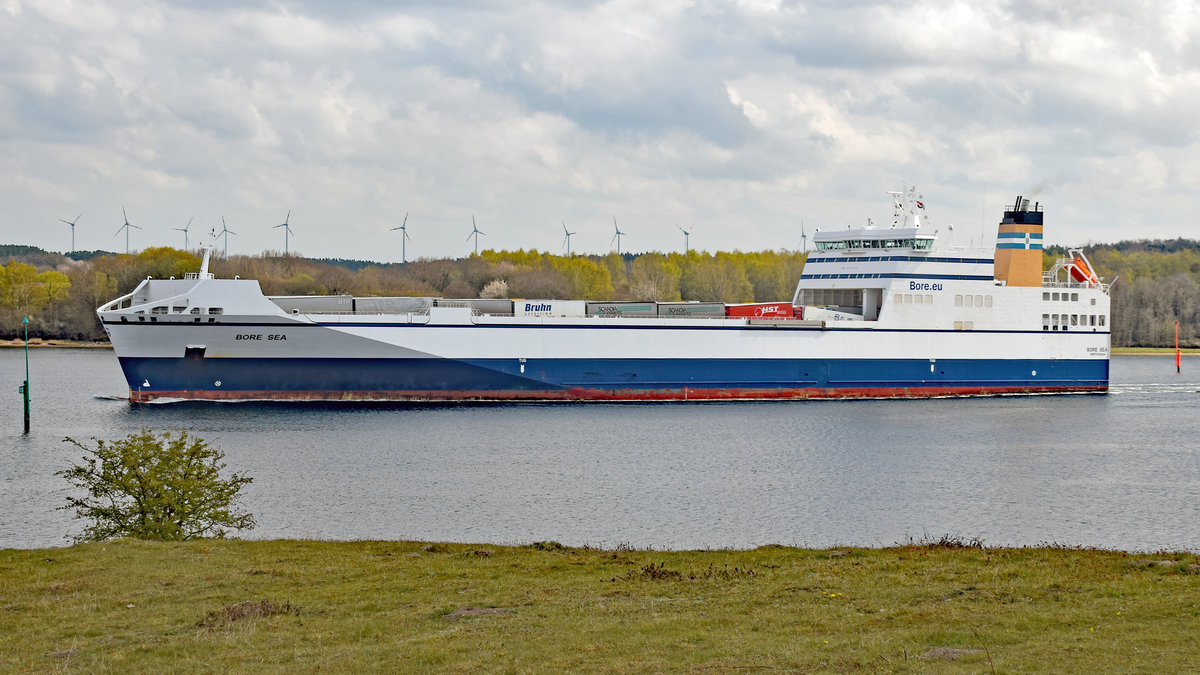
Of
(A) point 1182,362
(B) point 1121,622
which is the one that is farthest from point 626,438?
(A) point 1182,362

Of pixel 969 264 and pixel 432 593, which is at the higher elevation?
pixel 969 264

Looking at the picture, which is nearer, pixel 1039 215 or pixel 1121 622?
pixel 1121 622

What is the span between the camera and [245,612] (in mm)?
11195

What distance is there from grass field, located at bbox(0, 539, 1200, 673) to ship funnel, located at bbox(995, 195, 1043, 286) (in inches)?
1441

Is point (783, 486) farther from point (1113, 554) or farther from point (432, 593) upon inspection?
point (432, 593)

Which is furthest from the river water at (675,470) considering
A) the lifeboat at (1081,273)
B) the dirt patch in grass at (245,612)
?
the lifeboat at (1081,273)

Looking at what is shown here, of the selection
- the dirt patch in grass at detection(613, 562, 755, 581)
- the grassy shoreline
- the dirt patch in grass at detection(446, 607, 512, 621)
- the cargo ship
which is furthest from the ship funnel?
the grassy shoreline

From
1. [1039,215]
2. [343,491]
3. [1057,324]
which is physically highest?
[1039,215]

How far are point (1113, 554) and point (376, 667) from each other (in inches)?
434

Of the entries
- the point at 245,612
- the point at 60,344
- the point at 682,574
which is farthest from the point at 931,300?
the point at 60,344

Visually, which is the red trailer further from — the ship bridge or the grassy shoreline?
the grassy shoreline

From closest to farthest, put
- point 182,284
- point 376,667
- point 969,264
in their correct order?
point 376,667 → point 182,284 → point 969,264

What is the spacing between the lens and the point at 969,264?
48.2 meters

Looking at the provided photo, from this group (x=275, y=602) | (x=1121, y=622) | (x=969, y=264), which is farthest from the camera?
(x=969, y=264)
